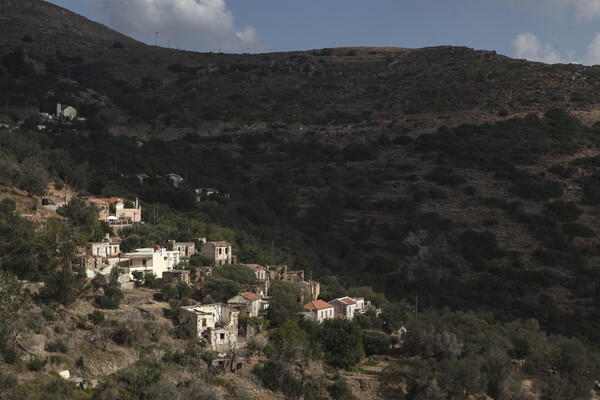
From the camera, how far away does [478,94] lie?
78438mm

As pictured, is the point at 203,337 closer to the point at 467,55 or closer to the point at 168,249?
the point at 168,249

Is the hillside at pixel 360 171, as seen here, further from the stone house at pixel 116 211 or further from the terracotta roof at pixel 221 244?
the terracotta roof at pixel 221 244

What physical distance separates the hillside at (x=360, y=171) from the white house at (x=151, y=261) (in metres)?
1.60

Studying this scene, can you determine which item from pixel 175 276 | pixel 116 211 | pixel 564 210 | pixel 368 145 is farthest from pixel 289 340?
pixel 368 145

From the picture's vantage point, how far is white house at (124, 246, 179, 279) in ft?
97.6

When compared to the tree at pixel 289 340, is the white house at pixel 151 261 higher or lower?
higher

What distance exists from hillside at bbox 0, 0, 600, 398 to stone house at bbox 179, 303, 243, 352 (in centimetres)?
86

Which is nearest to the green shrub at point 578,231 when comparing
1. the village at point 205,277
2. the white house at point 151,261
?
the village at point 205,277

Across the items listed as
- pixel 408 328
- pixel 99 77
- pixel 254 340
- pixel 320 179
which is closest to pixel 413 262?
pixel 320 179

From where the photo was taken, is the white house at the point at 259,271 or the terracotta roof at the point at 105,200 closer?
the white house at the point at 259,271

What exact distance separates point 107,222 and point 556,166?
39.7m

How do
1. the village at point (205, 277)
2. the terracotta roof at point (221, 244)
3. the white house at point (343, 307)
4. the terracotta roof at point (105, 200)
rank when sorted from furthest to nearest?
1. the terracotta roof at point (105, 200)
2. the terracotta roof at point (221, 244)
3. the white house at point (343, 307)
4. the village at point (205, 277)

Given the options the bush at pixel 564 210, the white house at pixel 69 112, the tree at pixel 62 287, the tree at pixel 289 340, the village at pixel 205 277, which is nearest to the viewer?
the tree at pixel 62 287

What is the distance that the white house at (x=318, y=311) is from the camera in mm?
29828
